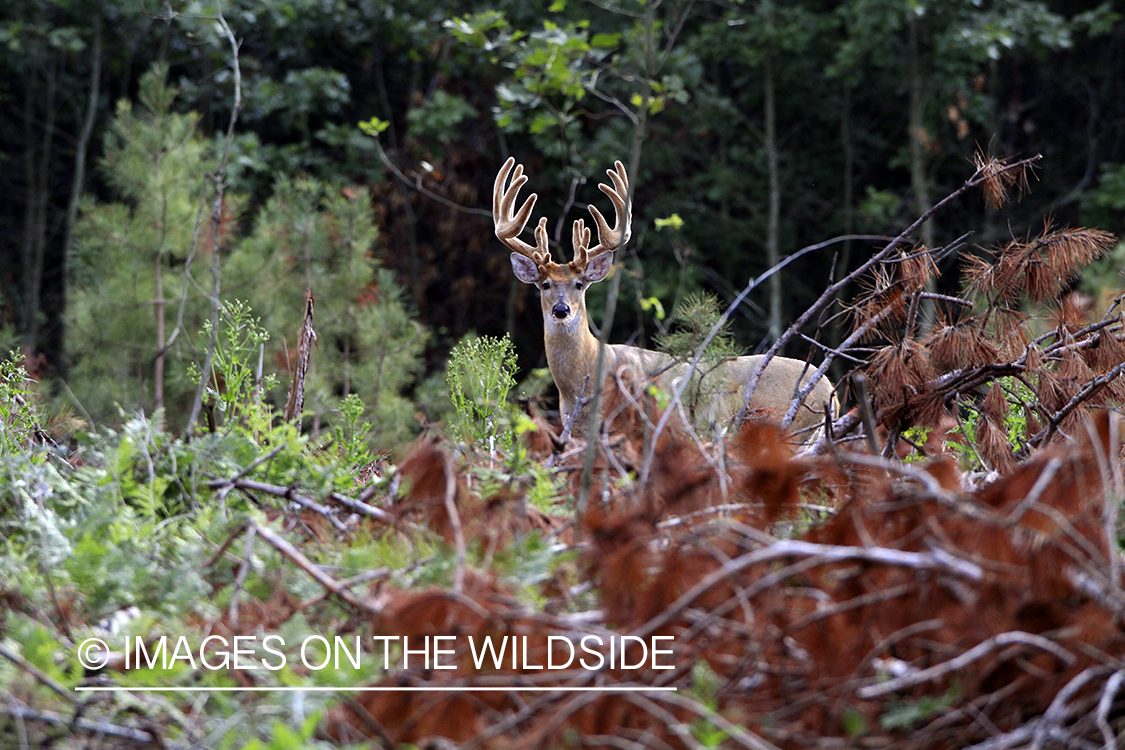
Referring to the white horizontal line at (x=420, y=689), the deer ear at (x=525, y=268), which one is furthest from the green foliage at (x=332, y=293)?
Result: the white horizontal line at (x=420, y=689)

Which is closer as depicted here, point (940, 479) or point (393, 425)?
point (940, 479)

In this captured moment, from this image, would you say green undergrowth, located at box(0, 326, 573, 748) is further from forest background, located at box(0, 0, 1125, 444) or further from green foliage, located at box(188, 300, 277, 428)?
forest background, located at box(0, 0, 1125, 444)

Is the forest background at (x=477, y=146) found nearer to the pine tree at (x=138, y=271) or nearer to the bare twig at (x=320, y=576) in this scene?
the pine tree at (x=138, y=271)

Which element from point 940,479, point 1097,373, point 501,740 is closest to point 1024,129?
Result: point 1097,373

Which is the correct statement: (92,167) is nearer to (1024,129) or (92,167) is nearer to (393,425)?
(393,425)

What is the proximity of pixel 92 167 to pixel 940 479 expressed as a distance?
13583 millimetres

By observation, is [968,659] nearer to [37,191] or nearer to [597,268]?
[597,268]

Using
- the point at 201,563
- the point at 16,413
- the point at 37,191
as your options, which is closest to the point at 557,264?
the point at 16,413

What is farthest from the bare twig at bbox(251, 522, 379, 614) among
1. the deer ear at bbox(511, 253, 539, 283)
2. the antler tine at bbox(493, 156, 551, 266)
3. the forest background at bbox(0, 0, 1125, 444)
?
the forest background at bbox(0, 0, 1125, 444)

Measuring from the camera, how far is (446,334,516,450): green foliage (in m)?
3.38

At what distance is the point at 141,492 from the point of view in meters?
2.32

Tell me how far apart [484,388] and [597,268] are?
10.1 feet

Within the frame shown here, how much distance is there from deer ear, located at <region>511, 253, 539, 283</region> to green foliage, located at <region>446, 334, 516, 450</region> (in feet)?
9.34

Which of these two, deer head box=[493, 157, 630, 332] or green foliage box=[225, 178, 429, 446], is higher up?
green foliage box=[225, 178, 429, 446]
